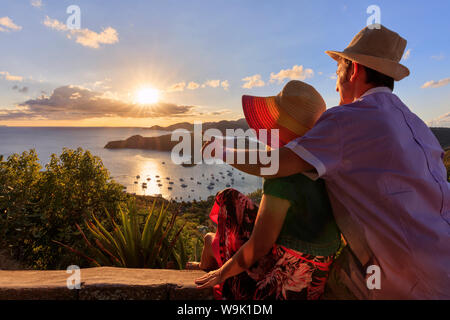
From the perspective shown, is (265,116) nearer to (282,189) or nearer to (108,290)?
(282,189)

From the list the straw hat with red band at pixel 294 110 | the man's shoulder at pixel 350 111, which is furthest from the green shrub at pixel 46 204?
the man's shoulder at pixel 350 111

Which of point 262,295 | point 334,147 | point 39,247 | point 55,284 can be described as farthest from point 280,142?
point 39,247

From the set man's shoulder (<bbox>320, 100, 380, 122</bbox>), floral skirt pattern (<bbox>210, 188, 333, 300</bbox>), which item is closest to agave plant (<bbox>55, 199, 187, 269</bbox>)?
floral skirt pattern (<bbox>210, 188, 333, 300</bbox>)

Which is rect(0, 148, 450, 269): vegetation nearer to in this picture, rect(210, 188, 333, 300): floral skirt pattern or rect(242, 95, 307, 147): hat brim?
rect(210, 188, 333, 300): floral skirt pattern

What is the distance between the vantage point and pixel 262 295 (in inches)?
56.0

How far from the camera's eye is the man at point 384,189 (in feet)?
4.06

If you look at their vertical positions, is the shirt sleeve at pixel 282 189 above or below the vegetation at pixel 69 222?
above

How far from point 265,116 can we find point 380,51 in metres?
0.73

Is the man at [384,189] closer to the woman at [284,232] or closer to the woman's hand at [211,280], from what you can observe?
the woman at [284,232]

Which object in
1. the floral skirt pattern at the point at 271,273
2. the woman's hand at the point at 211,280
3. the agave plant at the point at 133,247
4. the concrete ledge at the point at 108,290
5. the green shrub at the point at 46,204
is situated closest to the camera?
the floral skirt pattern at the point at 271,273

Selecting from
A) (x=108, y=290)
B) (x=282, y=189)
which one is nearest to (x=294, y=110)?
(x=282, y=189)

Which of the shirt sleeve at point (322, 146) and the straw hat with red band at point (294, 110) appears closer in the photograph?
the shirt sleeve at point (322, 146)

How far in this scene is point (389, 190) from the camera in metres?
1.24
